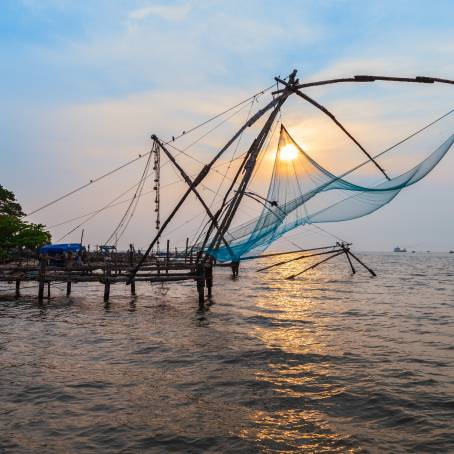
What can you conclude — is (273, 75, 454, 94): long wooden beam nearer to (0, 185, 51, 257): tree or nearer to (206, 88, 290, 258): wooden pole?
(206, 88, 290, 258): wooden pole

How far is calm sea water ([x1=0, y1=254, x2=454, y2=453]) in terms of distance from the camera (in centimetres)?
→ 528

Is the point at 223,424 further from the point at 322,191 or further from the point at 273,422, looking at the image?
the point at 322,191

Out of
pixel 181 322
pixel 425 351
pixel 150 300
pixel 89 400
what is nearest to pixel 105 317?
pixel 181 322

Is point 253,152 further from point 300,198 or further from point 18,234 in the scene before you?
point 18,234

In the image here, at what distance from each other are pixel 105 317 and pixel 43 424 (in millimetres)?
9447

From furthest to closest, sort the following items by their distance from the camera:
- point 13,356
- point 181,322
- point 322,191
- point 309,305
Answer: point 309,305 < point 181,322 < point 322,191 < point 13,356

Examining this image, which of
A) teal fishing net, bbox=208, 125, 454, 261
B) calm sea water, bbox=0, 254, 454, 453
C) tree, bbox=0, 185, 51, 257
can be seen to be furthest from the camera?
tree, bbox=0, 185, 51, 257

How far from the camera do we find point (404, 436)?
17.6ft

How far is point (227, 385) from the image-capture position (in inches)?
287

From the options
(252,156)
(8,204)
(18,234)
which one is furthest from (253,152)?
(8,204)

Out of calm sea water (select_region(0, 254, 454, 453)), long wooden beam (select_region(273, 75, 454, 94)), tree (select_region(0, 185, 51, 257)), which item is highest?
long wooden beam (select_region(273, 75, 454, 94))

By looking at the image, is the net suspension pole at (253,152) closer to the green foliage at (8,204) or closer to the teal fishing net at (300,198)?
the teal fishing net at (300,198)

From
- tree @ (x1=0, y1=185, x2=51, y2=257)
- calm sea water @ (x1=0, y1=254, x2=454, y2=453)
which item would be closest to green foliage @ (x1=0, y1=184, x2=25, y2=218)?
tree @ (x1=0, y1=185, x2=51, y2=257)

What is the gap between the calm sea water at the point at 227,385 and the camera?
17.3ft
